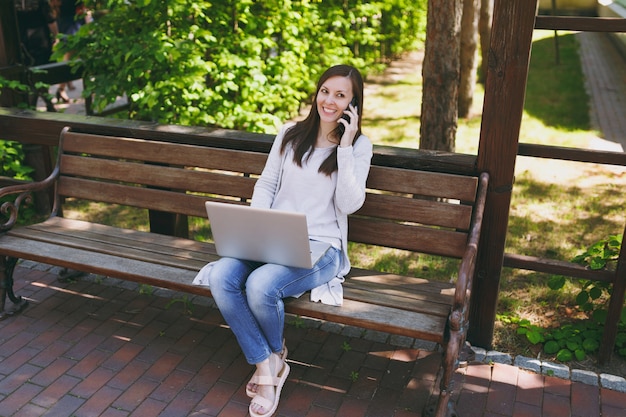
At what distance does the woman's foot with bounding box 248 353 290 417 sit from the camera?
3248 mm

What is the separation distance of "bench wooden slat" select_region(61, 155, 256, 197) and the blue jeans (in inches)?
31.5

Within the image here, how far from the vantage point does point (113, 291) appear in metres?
4.50

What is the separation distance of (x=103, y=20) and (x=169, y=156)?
1897mm

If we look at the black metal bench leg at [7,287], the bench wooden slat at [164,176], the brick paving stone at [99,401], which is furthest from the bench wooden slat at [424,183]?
the black metal bench leg at [7,287]

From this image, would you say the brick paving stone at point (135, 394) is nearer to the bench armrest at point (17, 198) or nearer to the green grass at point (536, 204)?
the bench armrest at point (17, 198)

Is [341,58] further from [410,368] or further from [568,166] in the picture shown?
[410,368]

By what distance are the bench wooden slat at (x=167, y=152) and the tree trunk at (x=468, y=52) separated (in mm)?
4593

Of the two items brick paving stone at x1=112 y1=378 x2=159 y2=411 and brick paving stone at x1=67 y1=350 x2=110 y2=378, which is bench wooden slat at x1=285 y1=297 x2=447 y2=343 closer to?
brick paving stone at x1=112 y1=378 x2=159 y2=411

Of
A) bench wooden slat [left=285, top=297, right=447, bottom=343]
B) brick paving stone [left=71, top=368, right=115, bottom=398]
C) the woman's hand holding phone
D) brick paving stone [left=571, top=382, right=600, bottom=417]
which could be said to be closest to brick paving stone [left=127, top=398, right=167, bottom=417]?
brick paving stone [left=71, top=368, right=115, bottom=398]

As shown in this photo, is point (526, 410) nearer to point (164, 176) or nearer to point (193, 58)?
point (164, 176)

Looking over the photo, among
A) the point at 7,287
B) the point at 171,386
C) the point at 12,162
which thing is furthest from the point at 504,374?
the point at 12,162

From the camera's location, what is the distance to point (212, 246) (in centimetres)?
403

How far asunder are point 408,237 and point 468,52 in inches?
201

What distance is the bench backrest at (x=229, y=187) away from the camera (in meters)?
3.58
